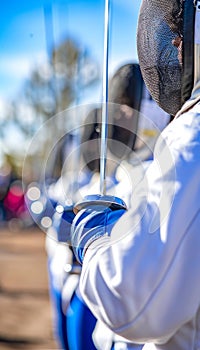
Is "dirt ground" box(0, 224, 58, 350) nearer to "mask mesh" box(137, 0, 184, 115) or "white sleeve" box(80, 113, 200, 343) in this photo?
"mask mesh" box(137, 0, 184, 115)

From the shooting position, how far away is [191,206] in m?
1.32

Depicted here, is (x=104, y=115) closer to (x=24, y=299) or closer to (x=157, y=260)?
(x=157, y=260)

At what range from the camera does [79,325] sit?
294 centimetres

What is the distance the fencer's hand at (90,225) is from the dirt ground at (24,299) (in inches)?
149

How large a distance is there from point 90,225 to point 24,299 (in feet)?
19.2

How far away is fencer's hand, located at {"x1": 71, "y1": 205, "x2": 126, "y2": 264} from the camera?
4.91ft

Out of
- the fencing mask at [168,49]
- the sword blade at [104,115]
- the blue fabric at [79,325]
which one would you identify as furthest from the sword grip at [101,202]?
the blue fabric at [79,325]

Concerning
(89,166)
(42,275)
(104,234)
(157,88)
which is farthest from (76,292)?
(42,275)

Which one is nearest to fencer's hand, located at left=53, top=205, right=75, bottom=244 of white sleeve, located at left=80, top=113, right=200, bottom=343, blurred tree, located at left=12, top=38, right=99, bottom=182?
white sleeve, located at left=80, top=113, right=200, bottom=343

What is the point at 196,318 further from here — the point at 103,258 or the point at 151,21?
the point at 151,21

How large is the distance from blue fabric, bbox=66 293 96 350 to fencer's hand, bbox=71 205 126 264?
3.67ft

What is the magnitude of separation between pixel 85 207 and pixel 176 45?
1.50 feet

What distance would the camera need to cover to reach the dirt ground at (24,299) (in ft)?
17.9

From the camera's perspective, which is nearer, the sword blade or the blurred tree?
the sword blade
